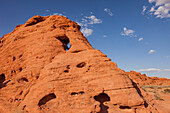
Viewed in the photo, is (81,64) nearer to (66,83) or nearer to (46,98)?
(66,83)

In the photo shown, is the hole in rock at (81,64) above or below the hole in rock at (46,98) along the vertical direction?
above

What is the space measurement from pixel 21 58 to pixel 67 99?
25.0ft

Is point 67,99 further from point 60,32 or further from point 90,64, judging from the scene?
point 60,32

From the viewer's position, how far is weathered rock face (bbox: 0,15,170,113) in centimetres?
888

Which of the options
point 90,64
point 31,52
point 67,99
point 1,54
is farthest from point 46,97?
point 1,54

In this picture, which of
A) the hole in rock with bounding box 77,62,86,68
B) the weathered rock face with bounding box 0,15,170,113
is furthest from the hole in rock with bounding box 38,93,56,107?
the hole in rock with bounding box 77,62,86,68

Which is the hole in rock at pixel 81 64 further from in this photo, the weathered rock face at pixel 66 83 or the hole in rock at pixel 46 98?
the hole in rock at pixel 46 98

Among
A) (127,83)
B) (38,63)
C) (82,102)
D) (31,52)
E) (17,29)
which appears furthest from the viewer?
(17,29)

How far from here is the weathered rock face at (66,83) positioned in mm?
8883

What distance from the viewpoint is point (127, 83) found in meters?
9.48

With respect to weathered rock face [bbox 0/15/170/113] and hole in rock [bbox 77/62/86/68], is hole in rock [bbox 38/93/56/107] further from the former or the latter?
hole in rock [bbox 77/62/86/68]

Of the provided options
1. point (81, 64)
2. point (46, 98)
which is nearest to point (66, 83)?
point (46, 98)

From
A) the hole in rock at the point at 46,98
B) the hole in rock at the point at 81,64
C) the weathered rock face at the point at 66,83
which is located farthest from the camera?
the hole in rock at the point at 81,64

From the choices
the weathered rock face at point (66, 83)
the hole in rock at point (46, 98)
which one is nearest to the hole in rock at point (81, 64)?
the weathered rock face at point (66, 83)
